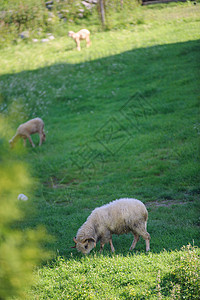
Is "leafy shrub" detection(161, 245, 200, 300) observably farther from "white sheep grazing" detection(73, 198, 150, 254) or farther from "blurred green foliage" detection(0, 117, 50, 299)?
"blurred green foliage" detection(0, 117, 50, 299)

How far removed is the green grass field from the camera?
4.46m

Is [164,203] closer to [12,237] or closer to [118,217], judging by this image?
[118,217]

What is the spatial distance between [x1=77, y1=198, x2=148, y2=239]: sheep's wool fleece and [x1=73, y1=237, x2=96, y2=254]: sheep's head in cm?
10

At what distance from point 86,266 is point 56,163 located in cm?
596

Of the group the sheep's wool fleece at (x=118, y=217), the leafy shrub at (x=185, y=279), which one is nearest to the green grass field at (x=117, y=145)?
the leafy shrub at (x=185, y=279)

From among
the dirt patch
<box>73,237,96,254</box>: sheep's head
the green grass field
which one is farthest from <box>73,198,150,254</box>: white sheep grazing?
the dirt patch

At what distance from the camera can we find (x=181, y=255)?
185 inches

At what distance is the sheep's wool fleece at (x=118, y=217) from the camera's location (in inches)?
209

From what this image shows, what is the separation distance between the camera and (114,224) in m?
5.36

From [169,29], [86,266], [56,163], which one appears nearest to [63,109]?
[56,163]

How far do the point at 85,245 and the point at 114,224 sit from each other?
1.85ft

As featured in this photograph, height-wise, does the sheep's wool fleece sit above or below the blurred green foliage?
below

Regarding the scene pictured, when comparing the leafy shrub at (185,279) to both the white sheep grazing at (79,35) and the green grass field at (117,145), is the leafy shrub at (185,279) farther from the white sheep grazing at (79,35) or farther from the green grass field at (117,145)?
the white sheep grazing at (79,35)

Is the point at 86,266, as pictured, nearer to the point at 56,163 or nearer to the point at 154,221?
the point at 154,221
